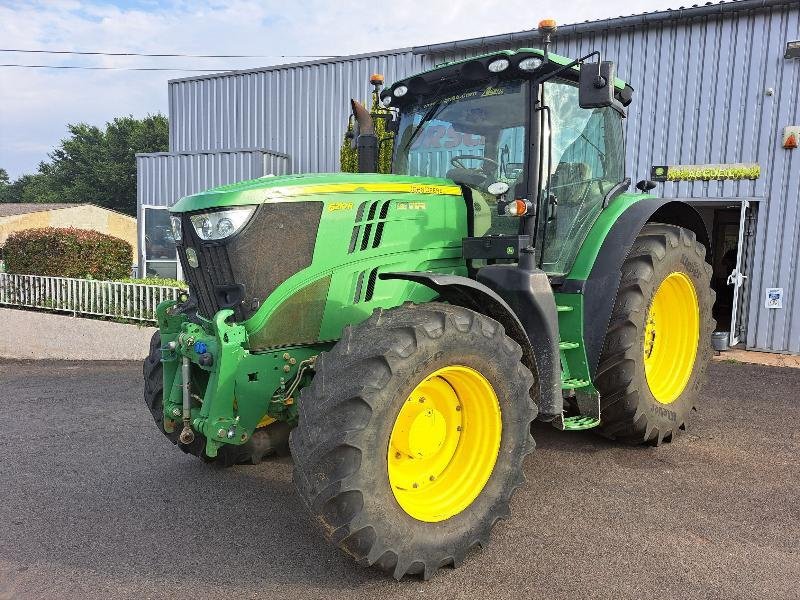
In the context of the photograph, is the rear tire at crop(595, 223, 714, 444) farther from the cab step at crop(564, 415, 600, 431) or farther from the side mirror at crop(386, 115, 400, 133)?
the side mirror at crop(386, 115, 400, 133)

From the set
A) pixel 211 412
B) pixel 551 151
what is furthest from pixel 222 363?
pixel 551 151

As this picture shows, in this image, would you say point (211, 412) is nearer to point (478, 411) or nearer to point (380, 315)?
point (380, 315)

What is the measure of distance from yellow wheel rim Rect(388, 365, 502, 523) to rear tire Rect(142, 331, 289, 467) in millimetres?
1281

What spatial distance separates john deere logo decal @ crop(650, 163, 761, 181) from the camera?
863cm

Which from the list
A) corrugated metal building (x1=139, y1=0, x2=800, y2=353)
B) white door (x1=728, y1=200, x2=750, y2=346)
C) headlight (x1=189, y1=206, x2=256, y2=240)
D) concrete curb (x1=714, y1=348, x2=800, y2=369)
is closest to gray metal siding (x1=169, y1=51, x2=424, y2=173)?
corrugated metal building (x1=139, y1=0, x2=800, y2=353)

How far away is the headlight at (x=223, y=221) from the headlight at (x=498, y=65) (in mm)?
1713

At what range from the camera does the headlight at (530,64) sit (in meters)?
3.70

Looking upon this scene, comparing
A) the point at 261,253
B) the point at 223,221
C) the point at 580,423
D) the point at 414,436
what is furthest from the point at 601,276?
the point at 223,221

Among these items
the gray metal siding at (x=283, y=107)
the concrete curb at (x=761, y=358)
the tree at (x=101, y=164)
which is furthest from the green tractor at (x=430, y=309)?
the tree at (x=101, y=164)

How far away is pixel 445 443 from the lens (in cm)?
321

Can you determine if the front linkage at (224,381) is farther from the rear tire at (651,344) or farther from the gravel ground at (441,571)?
the rear tire at (651,344)

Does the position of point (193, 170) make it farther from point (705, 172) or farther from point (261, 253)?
point (261, 253)

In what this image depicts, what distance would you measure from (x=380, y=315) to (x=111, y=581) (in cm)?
172

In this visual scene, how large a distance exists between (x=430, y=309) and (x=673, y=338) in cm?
283
